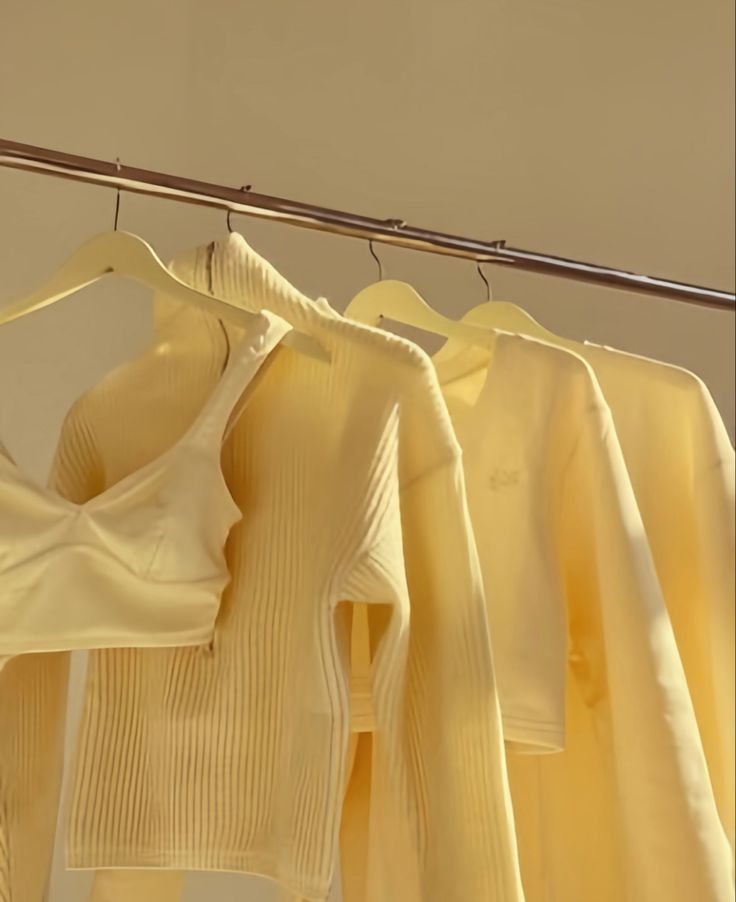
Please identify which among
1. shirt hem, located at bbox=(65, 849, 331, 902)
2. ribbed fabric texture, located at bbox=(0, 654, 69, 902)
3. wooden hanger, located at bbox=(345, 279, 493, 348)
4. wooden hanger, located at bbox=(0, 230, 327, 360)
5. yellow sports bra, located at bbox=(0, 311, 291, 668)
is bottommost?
shirt hem, located at bbox=(65, 849, 331, 902)


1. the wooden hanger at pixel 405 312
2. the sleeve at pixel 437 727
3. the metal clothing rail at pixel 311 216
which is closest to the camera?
the sleeve at pixel 437 727

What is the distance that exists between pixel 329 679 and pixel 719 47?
4.71ft

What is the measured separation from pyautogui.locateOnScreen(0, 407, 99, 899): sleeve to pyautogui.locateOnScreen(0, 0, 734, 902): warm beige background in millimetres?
386

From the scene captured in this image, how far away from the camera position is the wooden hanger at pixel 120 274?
0.85 metres

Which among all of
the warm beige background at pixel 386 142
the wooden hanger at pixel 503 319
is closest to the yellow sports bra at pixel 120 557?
the wooden hanger at pixel 503 319

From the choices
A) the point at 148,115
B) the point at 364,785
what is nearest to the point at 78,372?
the point at 148,115

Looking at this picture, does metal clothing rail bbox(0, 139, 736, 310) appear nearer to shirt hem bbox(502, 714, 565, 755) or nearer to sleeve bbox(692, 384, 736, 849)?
sleeve bbox(692, 384, 736, 849)

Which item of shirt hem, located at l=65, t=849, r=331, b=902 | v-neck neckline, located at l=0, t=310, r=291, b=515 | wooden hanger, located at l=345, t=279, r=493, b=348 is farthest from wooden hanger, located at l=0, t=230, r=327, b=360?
shirt hem, located at l=65, t=849, r=331, b=902

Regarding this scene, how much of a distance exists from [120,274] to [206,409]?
0.14m

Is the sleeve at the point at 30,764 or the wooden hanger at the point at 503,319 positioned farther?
the wooden hanger at the point at 503,319

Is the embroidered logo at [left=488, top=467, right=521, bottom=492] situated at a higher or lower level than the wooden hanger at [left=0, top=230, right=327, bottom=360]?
lower

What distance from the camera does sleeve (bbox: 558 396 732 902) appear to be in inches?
33.2

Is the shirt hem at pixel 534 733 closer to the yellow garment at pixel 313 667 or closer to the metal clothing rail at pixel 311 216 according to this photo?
the yellow garment at pixel 313 667

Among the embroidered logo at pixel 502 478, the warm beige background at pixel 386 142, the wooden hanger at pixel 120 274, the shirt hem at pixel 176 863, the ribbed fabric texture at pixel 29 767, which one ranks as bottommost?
the shirt hem at pixel 176 863
